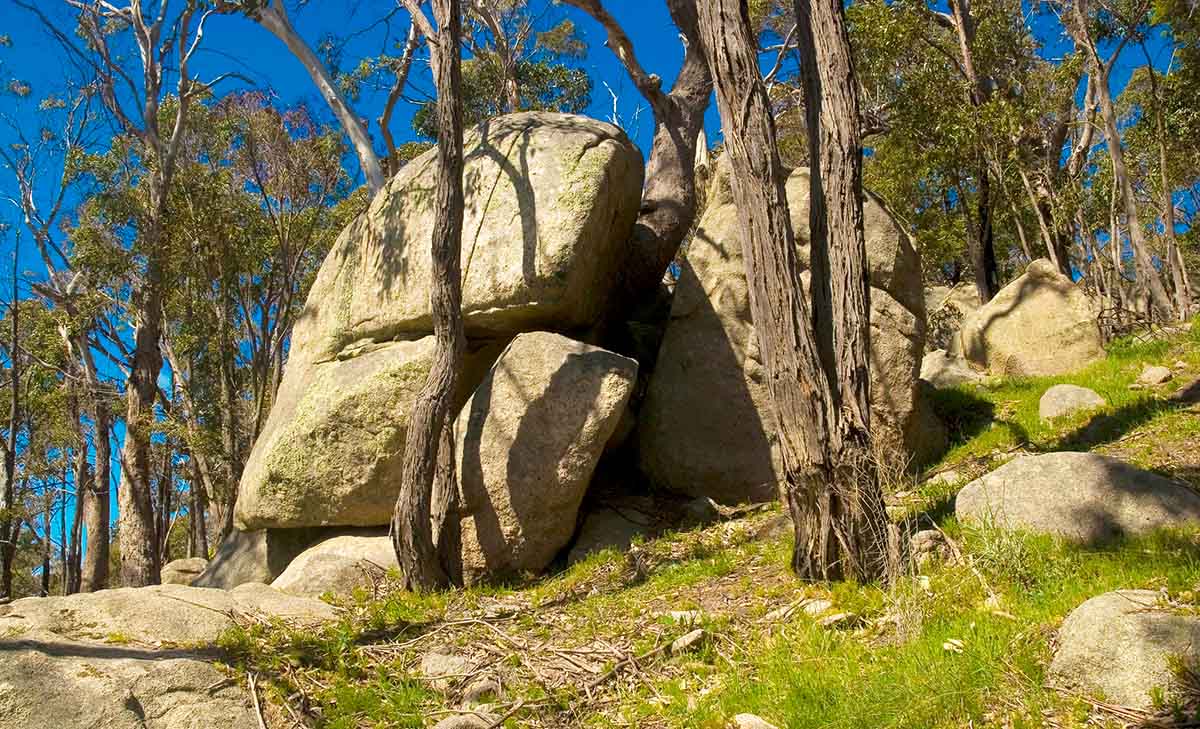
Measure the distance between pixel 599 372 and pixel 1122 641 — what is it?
5.05 meters

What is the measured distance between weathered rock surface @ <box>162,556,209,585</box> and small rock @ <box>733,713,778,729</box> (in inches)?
457

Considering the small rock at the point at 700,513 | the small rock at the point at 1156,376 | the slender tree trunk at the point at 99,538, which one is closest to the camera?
the small rock at the point at 700,513

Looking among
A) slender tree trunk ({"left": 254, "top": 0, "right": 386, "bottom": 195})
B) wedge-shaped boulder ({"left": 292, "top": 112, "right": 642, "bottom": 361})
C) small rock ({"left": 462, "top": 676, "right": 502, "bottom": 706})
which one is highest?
slender tree trunk ({"left": 254, "top": 0, "right": 386, "bottom": 195})

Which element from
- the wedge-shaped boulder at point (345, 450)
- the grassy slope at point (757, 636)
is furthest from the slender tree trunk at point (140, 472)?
the grassy slope at point (757, 636)

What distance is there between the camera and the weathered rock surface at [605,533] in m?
8.57

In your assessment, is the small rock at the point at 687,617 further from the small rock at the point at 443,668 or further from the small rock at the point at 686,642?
the small rock at the point at 443,668

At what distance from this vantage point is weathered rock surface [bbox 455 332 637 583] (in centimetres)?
820

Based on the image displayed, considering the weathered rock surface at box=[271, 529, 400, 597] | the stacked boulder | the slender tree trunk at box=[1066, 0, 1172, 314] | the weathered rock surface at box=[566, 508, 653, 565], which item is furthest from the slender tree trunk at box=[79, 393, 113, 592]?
the slender tree trunk at box=[1066, 0, 1172, 314]

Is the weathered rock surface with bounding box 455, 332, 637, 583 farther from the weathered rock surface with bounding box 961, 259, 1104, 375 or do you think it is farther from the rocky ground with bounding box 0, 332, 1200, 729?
the weathered rock surface with bounding box 961, 259, 1104, 375

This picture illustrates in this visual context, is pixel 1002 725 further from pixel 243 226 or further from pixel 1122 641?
pixel 243 226

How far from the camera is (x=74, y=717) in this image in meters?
4.95

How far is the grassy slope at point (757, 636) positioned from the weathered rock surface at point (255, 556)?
2.48 metres

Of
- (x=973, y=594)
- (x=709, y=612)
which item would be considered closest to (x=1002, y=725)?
(x=973, y=594)

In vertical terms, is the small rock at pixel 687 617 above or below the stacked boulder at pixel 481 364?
below
